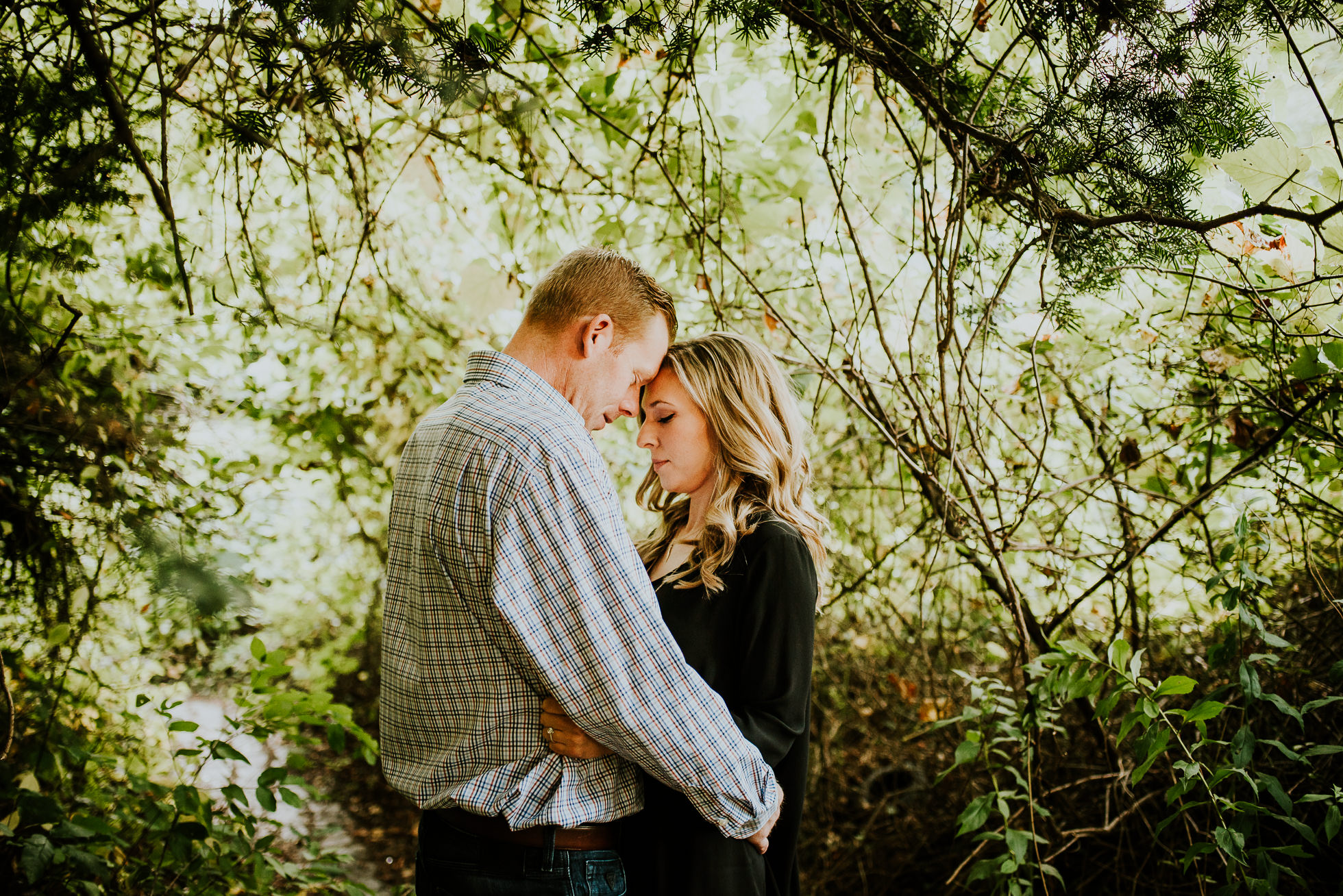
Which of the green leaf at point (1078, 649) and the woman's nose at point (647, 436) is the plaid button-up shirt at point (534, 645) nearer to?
the woman's nose at point (647, 436)

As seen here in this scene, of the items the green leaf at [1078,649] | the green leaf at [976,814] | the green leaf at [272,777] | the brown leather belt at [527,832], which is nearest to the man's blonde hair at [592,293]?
the brown leather belt at [527,832]

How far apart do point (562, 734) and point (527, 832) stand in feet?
0.59

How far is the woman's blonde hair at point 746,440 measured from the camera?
6.15 feet

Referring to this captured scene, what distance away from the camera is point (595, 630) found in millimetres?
1293

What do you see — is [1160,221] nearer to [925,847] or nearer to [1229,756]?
[1229,756]

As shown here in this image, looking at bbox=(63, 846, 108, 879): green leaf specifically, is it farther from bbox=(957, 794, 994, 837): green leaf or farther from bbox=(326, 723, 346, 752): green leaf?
bbox=(957, 794, 994, 837): green leaf

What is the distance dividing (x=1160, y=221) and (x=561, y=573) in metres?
1.33

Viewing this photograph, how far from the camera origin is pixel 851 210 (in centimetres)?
303

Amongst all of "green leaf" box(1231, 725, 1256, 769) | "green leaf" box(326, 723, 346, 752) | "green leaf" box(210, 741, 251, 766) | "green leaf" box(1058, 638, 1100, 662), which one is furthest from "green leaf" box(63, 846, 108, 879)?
"green leaf" box(1231, 725, 1256, 769)

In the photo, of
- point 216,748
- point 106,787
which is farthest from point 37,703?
point 216,748

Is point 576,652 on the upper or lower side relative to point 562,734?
upper

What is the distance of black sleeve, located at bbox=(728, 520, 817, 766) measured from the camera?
1.60 meters

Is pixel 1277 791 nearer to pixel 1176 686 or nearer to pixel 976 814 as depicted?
pixel 1176 686

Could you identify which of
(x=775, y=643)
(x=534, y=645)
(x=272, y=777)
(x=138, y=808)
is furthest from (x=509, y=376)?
(x=138, y=808)
